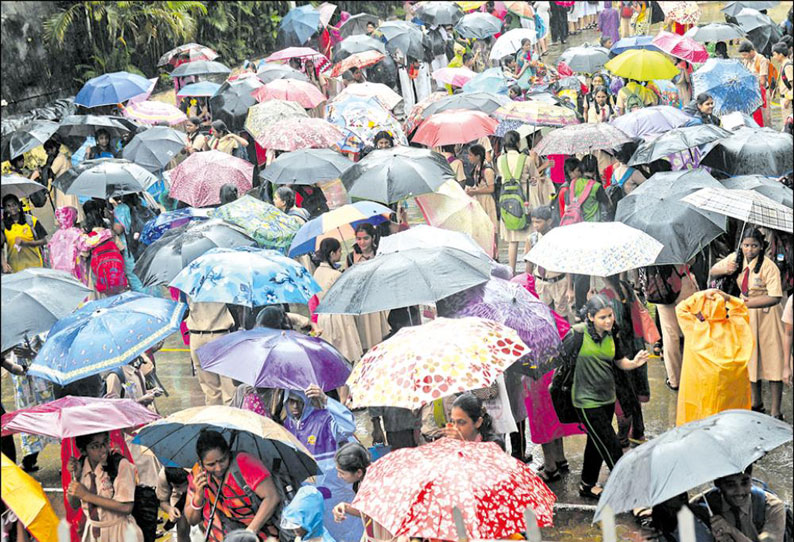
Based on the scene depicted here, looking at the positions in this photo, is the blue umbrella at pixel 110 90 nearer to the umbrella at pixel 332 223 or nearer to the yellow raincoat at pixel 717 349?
the umbrella at pixel 332 223

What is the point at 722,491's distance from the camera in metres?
5.58

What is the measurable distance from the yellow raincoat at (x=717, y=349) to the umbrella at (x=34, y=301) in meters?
4.48

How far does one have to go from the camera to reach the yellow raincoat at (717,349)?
298 inches

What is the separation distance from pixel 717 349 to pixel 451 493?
315 cm

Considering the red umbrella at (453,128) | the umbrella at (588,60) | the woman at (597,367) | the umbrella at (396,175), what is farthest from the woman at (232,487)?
the umbrella at (588,60)

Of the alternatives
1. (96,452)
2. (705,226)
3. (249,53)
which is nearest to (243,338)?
(96,452)

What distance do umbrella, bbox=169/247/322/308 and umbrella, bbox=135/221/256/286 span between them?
55 centimetres

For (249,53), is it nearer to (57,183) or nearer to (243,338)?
(57,183)

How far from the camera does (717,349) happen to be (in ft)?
25.0

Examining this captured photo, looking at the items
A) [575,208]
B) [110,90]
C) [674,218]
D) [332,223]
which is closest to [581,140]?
[575,208]

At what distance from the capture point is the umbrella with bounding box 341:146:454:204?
10375 millimetres

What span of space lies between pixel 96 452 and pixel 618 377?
139 inches

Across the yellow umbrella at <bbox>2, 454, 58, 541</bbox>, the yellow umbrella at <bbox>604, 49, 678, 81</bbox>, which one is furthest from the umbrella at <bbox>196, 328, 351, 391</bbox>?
the yellow umbrella at <bbox>604, 49, 678, 81</bbox>

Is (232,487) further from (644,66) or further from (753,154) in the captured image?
(644,66)
